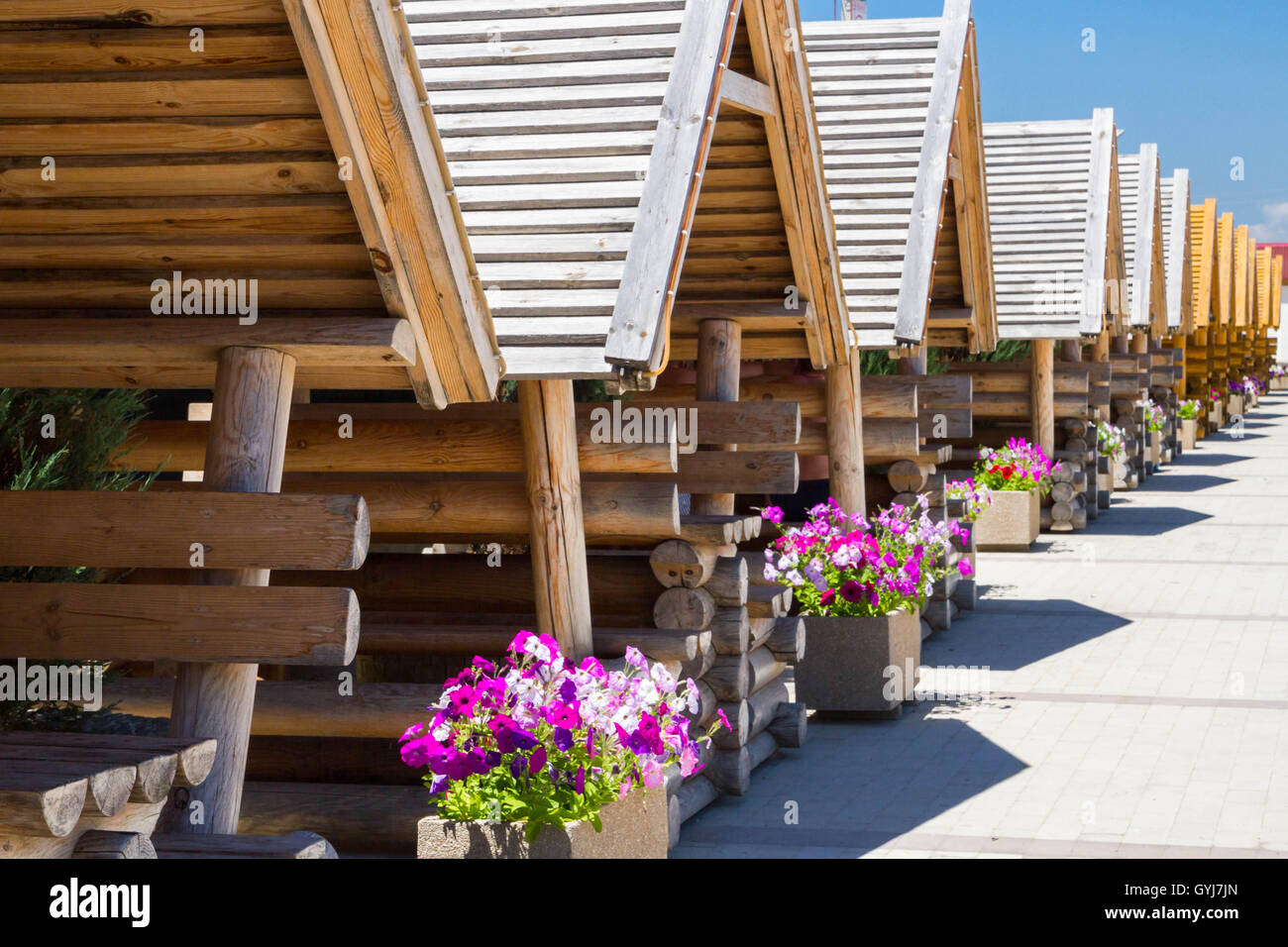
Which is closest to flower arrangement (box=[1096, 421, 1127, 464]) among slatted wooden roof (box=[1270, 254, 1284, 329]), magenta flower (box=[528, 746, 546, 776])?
magenta flower (box=[528, 746, 546, 776])

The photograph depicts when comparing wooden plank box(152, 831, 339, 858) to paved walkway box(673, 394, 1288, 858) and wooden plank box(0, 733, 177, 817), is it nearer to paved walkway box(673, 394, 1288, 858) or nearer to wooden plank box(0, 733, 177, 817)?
wooden plank box(0, 733, 177, 817)

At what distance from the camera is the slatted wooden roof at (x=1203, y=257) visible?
106ft

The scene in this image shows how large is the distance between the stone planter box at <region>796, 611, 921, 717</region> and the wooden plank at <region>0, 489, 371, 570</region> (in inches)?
204

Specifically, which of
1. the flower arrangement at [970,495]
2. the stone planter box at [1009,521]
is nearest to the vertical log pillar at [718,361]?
the flower arrangement at [970,495]

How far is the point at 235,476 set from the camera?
5.14 m

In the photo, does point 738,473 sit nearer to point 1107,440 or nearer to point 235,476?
point 235,476

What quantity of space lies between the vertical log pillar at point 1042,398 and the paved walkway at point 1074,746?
2632 millimetres

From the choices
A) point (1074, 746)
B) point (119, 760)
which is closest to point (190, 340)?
point (119, 760)

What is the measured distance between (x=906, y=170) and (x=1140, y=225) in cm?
1219

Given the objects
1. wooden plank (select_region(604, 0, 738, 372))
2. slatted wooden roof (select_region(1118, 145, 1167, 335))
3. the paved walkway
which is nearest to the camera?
wooden plank (select_region(604, 0, 738, 372))

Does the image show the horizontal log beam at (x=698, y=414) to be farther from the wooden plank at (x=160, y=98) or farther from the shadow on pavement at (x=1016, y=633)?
the shadow on pavement at (x=1016, y=633)

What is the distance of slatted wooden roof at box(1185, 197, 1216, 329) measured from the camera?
3241 cm
